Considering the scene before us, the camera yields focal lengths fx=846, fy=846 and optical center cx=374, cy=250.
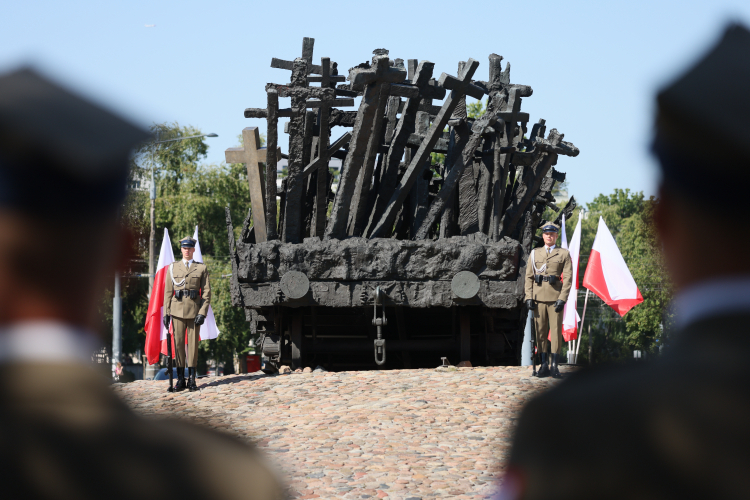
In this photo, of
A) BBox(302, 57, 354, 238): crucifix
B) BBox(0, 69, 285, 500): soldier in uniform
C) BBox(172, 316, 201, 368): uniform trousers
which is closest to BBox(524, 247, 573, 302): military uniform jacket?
BBox(302, 57, 354, 238): crucifix

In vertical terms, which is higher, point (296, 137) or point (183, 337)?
point (296, 137)

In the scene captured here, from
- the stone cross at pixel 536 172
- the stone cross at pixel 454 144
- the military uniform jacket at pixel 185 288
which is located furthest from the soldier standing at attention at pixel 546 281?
the military uniform jacket at pixel 185 288

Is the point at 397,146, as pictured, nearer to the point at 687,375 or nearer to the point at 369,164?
the point at 369,164

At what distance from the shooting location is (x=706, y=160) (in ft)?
3.81

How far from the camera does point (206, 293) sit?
11.0 m

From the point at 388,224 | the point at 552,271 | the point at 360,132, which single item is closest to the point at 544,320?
the point at 552,271

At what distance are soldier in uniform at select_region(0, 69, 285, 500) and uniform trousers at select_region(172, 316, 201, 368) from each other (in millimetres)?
9829

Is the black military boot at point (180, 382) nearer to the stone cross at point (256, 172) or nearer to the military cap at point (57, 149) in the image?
the stone cross at point (256, 172)

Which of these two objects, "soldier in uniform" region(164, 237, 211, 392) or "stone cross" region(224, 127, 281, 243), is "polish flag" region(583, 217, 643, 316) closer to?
"stone cross" region(224, 127, 281, 243)

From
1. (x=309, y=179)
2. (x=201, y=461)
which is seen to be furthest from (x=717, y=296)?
(x=309, y=179)

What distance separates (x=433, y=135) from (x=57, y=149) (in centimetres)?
1052

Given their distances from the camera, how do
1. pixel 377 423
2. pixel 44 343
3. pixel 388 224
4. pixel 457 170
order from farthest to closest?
pixel 388 224 < pixel 457 170 < pixel 377 423 < pixel 44 343

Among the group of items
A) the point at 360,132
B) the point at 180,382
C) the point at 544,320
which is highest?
the point at 360,132

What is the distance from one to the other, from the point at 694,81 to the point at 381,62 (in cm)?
945
